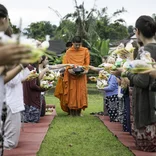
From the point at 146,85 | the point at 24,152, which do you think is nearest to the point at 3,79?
the point at 146,85

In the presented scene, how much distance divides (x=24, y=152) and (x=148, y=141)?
70.9 inches

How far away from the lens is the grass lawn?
6918 mm

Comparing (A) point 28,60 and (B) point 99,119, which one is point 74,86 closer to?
(B) point 99,119

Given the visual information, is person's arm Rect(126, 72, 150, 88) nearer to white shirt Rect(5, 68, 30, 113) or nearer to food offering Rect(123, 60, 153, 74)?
food offering Rect(123, 60, 153, 74)

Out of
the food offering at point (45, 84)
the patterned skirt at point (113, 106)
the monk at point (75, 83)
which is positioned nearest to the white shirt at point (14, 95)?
the food offering at point (45, 84)

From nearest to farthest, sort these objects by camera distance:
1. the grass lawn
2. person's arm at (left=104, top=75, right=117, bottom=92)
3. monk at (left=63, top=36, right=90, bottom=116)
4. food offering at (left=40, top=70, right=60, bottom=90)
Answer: the grass lawn < food offering at (left=40, top=70, right=60, bottom=90) < person's arm at (left=104, top=75, right=117, bottom=92) < monk at (left=63, top=36, right=90, bottom=116)

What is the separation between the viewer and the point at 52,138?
823cm

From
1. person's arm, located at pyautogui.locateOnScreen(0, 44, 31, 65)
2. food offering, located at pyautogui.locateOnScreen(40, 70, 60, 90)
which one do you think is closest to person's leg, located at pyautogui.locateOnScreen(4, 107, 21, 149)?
food offering, located at pyautogui.locateOnScreen(40, 70, 60, 90)

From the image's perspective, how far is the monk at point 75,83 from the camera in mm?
12016

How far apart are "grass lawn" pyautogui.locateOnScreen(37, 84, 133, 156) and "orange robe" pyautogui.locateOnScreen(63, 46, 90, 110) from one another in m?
0.81

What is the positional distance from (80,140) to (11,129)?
1.69m

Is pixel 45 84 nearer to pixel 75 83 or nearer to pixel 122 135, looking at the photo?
pixel 75 83

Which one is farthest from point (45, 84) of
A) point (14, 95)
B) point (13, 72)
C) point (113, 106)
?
point (13, 72)

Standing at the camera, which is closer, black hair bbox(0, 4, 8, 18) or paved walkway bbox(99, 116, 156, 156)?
black hair bbox(0, 4, 8, 18)
